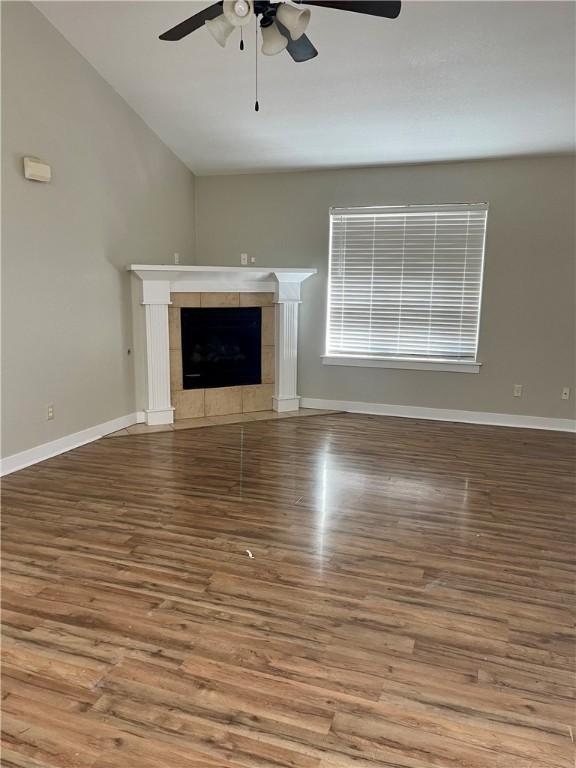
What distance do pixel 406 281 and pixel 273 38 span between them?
3242 millimetres

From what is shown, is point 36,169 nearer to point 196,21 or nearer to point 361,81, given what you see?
point 196,21

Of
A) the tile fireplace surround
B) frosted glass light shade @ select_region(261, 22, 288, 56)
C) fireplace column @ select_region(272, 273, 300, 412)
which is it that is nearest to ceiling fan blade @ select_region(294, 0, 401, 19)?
frosted glass light shade @ select_region(261, 22, 288, 56)

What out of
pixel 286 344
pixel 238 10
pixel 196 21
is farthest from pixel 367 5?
pixel 286 344

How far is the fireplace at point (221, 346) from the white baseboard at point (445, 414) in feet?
2.70

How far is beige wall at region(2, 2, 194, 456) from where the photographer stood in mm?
3594

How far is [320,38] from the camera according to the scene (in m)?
3.56

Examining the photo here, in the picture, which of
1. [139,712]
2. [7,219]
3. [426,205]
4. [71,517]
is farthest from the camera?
[426,205]

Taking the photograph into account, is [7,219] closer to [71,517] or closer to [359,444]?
[71,517]

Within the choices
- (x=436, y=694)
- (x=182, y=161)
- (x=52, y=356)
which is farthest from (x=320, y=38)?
(x=436, y=694)

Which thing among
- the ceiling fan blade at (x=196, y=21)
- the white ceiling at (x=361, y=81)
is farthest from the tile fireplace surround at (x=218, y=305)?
the ceiling fan blade at (x=196, y=21)

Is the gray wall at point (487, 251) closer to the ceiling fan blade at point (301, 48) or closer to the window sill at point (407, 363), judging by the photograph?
the window sill at point (407, 363)

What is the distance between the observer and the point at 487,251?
511cm

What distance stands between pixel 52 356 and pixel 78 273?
74cm

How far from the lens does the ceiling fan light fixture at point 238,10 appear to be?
2168 millimetres
